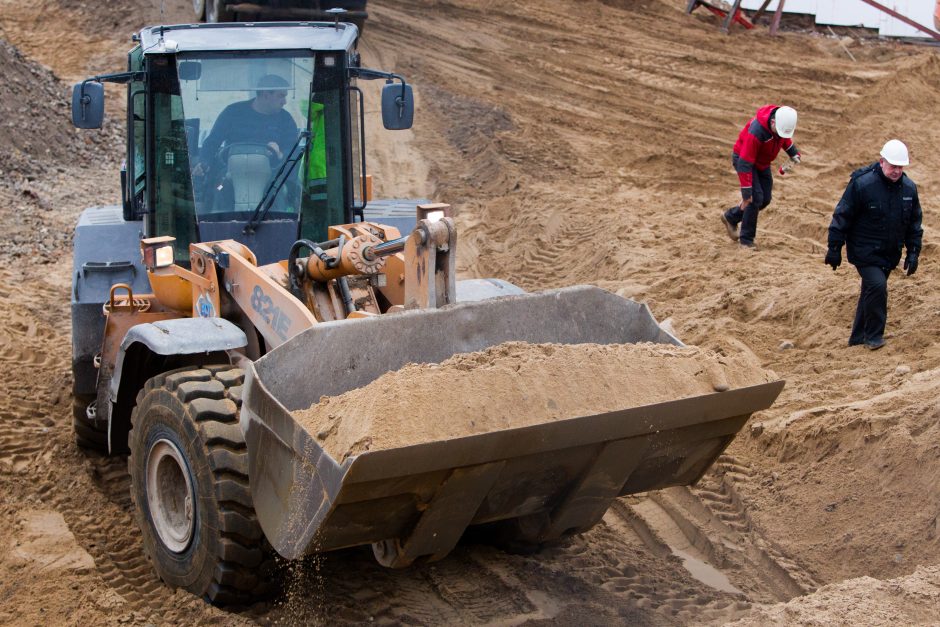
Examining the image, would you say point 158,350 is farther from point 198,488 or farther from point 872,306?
point 872,306

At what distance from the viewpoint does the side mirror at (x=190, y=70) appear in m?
6.07

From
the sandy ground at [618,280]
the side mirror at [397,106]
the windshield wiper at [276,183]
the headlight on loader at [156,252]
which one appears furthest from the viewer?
the side mirror at [397,106]

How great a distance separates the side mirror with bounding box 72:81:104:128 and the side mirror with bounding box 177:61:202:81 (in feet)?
1.41

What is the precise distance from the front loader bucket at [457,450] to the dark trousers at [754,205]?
545 cm

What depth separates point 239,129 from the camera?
6164mm

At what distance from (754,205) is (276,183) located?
571 cm

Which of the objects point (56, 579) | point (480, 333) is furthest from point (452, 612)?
point (56, 579)

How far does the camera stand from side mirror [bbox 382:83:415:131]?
647 centimetres

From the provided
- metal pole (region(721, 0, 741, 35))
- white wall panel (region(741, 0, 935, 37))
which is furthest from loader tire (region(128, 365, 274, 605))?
white wall panel (region(741, 0, 935, 37))

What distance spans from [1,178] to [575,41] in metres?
9.42

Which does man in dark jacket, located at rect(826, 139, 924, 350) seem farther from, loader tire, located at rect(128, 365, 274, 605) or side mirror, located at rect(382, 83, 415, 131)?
loader tire, located at rect(128, 365, 274, 605)

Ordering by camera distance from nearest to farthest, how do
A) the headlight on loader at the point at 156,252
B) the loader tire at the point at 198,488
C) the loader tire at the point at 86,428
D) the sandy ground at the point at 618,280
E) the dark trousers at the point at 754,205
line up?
1. the loader tire at the point at 198,488
2. the sandy ground at the point at 618,280
3. the headlight on loader at the point at 156,252
4. the loader tire at the point at 86,428
5. the dark trousers at the point at 754,205

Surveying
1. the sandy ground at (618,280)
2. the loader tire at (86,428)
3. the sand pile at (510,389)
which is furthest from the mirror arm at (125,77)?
the sand pile at (510,389)

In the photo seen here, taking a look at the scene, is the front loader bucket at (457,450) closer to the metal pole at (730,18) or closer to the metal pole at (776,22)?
the metal pole at (730,18)
